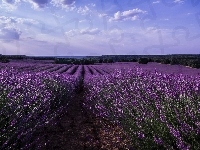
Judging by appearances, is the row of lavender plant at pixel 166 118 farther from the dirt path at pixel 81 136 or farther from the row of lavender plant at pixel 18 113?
the row of lavender plant at pixel 18 113

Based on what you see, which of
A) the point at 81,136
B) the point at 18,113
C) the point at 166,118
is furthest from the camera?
the point at 81,136

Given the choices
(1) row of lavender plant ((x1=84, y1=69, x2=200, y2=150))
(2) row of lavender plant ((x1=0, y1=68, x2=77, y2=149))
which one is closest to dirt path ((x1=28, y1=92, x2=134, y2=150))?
(2) row of lavender plant ((x1=0, y1=68, x2=77, y2=149))

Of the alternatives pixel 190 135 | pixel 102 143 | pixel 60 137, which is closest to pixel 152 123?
pixel 190 135

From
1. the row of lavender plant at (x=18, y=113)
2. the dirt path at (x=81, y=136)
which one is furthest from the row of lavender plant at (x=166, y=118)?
the row of lavender plant at (x=18, y=113)

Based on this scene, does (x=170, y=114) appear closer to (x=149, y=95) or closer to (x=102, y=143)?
(x=149, y=95)

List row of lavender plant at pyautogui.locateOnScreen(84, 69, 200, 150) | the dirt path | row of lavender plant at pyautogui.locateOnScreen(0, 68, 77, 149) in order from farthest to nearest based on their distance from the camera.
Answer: the dirt path
row of lavender plant at pyautogui.locateOnScreen(0, 68, 77, 149)
row of lavender plant at pyautogui.locateOnScreen(84, 69, 200, 150)

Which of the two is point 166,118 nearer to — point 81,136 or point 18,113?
point 18,113

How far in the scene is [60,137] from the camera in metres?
4.68

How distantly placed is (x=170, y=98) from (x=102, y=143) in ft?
4.56

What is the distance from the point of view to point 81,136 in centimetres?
477

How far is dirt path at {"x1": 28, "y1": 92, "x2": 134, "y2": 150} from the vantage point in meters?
4.23

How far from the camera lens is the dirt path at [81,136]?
13.9 ft

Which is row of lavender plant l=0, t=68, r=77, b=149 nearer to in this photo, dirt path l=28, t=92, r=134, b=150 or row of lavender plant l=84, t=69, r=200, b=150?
dirt path l=28, t=92, r=134, b=150

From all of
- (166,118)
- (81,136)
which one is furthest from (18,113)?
(81,136)
